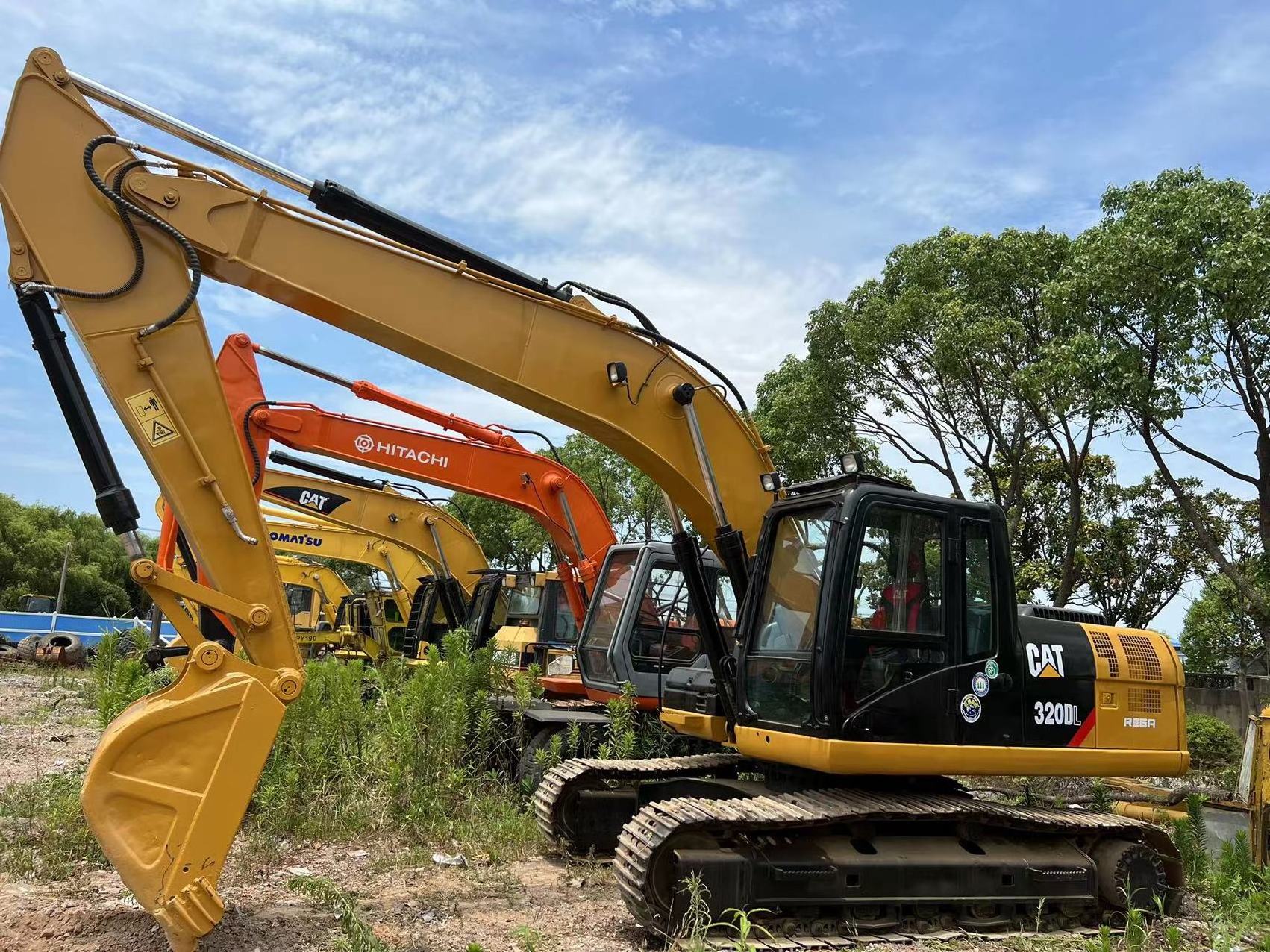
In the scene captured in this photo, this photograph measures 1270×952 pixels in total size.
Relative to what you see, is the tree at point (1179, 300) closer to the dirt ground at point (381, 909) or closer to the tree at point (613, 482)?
the dirt ground at point (381, 909)

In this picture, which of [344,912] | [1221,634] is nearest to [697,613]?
[344,912]

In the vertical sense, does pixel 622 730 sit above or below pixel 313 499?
below

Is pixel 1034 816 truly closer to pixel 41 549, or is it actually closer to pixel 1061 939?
pixel 1061 939

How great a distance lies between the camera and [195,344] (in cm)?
520

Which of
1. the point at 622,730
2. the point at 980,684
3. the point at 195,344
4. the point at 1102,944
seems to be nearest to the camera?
the point at 1102,944

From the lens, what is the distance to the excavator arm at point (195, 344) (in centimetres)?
452

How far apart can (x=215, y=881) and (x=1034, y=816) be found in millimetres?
4563

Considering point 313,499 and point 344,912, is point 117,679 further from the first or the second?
point 313,499

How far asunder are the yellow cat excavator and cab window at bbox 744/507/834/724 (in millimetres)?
18

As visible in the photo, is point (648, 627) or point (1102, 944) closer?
point (1102, 944)

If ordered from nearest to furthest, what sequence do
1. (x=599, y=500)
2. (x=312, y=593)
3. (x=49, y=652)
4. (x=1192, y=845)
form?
(x=1192, y=845) < (x=312, y=593) < (x=49, y=652) < (x=599, y=500)

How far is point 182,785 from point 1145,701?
5.72 meters

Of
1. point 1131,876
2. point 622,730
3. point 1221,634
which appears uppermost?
point 1221,634

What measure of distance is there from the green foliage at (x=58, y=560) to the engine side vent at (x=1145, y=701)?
134ft
